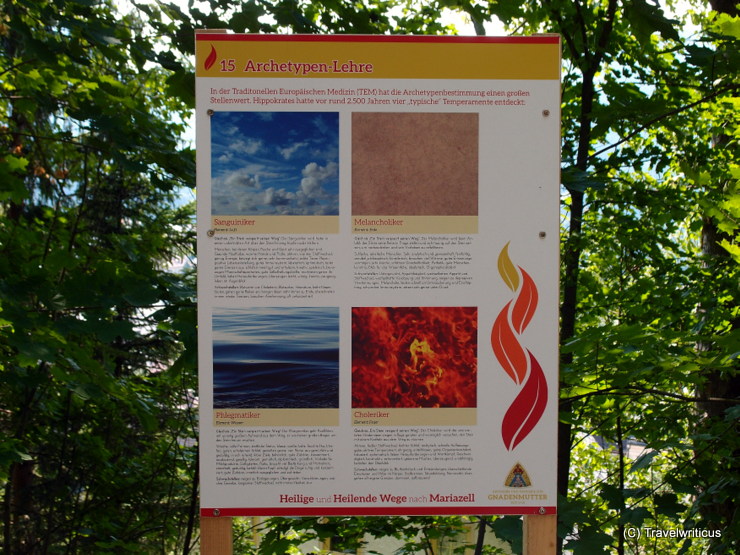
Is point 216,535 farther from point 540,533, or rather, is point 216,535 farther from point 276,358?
point 540,533

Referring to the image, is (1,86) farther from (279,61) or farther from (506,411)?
(506,411)

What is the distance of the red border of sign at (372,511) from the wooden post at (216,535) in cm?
3

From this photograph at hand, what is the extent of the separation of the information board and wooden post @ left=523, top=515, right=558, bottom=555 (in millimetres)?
62

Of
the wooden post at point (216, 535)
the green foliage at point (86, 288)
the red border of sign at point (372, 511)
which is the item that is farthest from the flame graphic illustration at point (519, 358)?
the green foliage at point (86, 288)

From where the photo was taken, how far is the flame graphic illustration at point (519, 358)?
Answer: 6.82ft

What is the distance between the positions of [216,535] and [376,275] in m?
0.97

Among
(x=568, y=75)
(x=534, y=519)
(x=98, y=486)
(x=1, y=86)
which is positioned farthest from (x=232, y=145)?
(x=98, y=486)

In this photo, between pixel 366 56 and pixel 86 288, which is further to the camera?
pixel 86 288

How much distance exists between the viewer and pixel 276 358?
2.05m

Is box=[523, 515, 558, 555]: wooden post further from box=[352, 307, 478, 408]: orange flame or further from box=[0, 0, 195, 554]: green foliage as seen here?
box=[0, 0, 195, 554]: green foliage

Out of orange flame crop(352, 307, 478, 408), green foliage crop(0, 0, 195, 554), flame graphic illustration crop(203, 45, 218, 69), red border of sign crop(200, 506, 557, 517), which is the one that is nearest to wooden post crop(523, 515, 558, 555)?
red border of sign crop(200, 506, 557, 517)

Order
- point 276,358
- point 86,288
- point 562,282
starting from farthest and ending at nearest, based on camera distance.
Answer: point 562,282 < point 86,288 < point 276,358

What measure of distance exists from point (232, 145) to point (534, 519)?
1519mm

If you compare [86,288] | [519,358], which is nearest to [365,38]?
[519,358]
